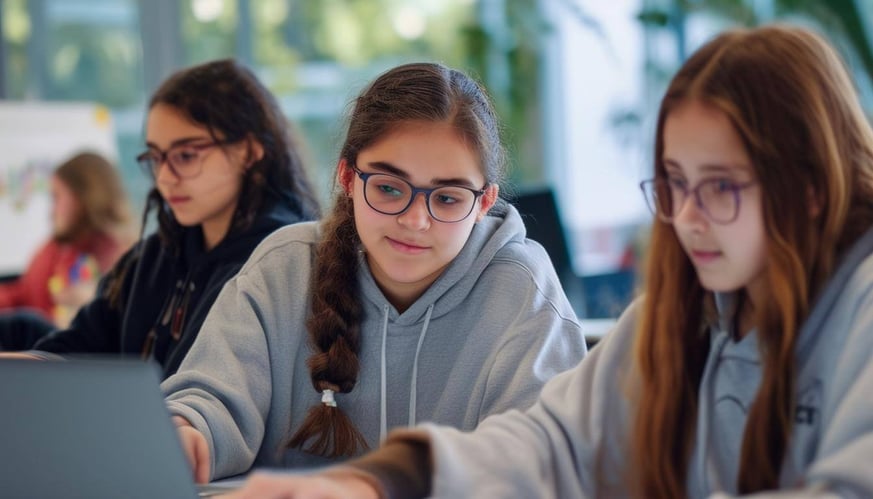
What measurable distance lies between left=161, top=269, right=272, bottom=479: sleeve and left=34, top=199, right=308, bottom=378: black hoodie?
0.31 meters

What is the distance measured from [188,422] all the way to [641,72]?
4065 mm

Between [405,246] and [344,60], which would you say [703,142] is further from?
[344,60]

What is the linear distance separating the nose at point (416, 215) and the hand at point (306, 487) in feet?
1.76

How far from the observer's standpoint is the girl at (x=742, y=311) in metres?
1.04

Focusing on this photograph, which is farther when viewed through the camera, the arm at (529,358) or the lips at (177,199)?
the lips at (177,199)

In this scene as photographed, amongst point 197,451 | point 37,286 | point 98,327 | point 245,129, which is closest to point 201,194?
point 245,129

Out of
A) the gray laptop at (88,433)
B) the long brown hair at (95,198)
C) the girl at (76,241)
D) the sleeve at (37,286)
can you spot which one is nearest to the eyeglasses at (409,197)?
the gray laptop at (88,433)

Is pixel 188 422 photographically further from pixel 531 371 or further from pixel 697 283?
pixel 697 283

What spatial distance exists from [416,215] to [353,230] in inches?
8.1

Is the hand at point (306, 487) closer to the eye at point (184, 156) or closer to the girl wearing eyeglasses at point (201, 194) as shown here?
the girl wearing eyeglasses at point (201, 194)

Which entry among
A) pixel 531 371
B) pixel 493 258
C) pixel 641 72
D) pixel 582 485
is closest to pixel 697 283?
pixel 582 485

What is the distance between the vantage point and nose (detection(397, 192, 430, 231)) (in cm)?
154

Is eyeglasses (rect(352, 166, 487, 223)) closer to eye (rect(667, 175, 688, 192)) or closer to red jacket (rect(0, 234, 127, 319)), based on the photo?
eye (rect(667, 175, 688, 192))

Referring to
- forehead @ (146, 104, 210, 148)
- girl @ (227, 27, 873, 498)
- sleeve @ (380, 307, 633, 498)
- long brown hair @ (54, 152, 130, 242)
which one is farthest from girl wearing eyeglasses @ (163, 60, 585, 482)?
long brown hair @ (54, 152, 130, 242)
